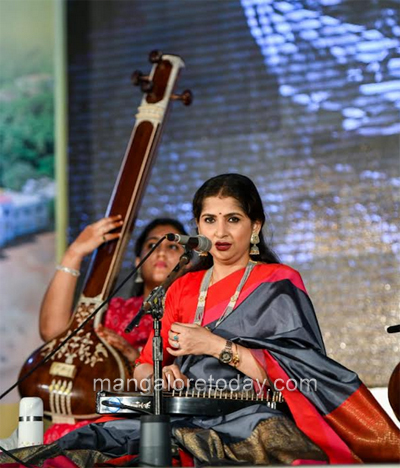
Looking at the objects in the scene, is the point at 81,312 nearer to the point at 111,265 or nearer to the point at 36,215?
the point at 111,265

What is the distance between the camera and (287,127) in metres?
4.81

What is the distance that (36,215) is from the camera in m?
5.15

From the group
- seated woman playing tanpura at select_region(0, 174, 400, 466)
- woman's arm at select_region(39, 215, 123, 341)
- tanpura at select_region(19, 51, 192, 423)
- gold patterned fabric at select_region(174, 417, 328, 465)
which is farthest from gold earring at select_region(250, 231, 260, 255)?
woman's arm at select_region(39, 215, 123, 341)

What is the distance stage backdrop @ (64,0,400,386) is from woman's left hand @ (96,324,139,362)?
1.29 metres

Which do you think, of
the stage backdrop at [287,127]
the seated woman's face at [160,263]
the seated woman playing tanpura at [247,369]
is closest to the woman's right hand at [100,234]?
the seated woman's face at [160,263]

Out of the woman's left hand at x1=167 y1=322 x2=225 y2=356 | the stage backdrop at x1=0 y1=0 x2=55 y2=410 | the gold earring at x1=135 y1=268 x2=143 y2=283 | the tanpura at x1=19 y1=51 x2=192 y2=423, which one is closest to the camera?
the woman's left hand at x1=167 y1=322 x2=225 y2=356

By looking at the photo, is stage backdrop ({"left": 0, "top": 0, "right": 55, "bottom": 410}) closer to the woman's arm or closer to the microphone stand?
the woman's arm

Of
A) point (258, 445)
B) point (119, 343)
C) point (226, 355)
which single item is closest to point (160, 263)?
point (119, 343)

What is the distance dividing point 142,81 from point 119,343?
1.16 metres

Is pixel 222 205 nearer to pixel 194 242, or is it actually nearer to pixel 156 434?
pixel 194 242

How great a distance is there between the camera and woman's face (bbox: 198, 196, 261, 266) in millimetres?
2902

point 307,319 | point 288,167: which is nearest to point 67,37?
point 288,167

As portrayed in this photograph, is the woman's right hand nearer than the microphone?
No

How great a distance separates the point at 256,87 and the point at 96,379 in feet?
6.89
